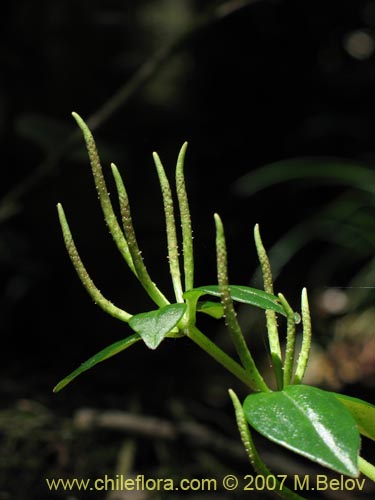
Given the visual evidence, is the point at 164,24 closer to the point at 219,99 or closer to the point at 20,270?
the point at 219,99

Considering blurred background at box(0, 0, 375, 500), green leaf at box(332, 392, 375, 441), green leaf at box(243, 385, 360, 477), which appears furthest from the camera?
blurred background at box(0, 0, 375, 500)

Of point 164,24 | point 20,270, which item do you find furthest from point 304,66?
point 20,270

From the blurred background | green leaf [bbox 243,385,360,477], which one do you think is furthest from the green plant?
the blurred background

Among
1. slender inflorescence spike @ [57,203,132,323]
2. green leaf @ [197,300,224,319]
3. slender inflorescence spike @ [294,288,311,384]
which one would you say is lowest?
slender inflorescence spike @ [294,288,311,384]

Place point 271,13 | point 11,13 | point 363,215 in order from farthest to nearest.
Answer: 1. point 271,13
2. point 11,13
3. point 363,215

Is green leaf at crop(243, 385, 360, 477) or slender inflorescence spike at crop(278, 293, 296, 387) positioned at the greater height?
slender inflorescence spike at crop(278, 293, 296, 387)

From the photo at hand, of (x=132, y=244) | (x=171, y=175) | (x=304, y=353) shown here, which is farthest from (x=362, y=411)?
(x=171, y=175)

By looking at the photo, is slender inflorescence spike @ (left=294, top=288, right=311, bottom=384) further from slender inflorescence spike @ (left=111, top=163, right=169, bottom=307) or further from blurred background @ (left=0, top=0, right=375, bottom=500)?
blurred background @ (left=0, top=0, right=375, bottom=500)
